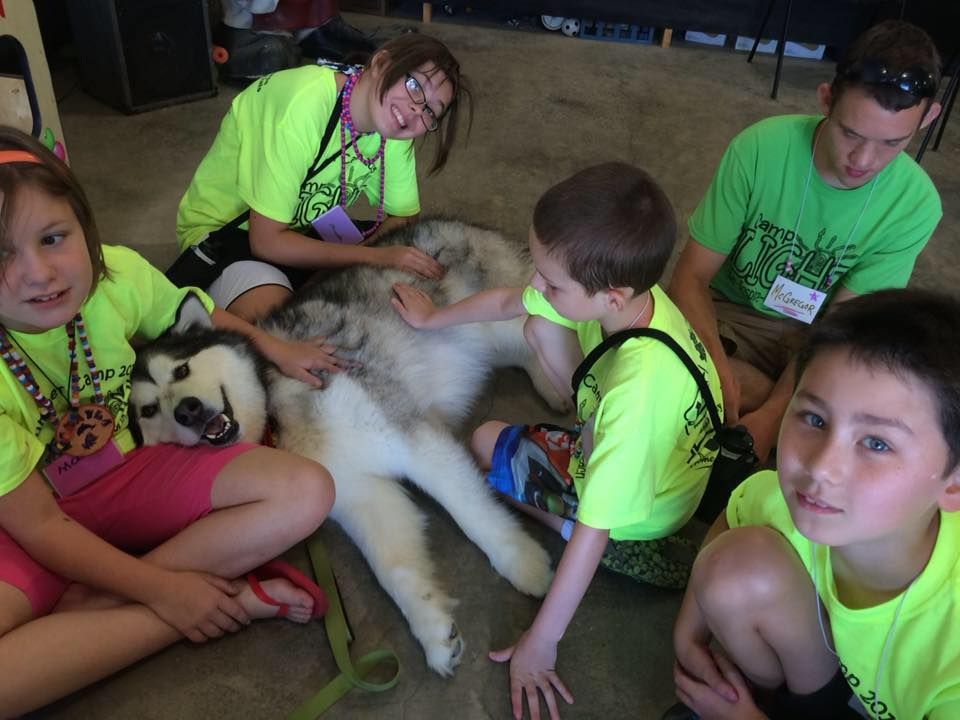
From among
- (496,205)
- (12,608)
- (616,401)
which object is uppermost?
(616,401)

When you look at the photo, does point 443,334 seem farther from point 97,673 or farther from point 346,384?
point 97,673

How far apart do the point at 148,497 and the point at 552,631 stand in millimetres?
980

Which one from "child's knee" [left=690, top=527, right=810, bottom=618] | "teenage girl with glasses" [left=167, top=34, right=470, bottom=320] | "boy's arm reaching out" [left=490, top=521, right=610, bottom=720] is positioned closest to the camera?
"child's knee" [left=690, top=527, right=810, bottom=618]

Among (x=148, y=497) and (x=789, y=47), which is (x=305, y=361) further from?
(x=789, y=47)

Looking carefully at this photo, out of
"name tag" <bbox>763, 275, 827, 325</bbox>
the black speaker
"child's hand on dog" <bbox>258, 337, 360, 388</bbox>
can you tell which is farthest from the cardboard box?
"child's hand on dog" <bbox>258, 337, 360, 388</bbox>

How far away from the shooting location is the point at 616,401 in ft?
5.10

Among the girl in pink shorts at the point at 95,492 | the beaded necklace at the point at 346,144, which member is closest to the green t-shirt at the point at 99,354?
the girl in pink shorts at the point at 95,492

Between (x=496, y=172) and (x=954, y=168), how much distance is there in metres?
2.48

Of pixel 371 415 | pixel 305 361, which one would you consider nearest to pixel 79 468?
pixel 305 361

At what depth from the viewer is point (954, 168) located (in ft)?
13.7

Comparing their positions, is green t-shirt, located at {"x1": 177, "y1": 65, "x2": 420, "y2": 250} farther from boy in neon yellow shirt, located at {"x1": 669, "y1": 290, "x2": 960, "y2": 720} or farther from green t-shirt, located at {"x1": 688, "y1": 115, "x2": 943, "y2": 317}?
boy in neon yellow shirt, located at {"x1": 669, "y1": 290, "x2": 960, "y2": 720}

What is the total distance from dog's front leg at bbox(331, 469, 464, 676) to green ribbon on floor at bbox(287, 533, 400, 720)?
10 centimetres

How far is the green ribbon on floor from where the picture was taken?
1.72 meters

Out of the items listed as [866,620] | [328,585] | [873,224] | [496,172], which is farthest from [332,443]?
[496,172]
